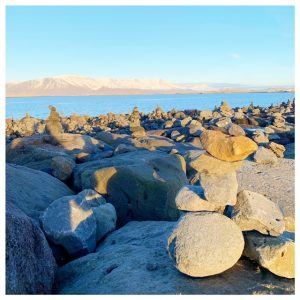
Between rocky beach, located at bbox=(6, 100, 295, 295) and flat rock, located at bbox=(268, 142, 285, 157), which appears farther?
flat rock, located at bbox=(268, 142, 285, 157)

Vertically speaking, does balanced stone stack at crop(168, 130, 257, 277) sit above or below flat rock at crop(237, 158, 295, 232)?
above

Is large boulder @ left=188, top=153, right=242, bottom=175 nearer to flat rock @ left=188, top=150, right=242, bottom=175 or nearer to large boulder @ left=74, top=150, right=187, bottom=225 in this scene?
flat rock @ left=188, top=150, right=242, bottom=175

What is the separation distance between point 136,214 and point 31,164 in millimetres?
4212

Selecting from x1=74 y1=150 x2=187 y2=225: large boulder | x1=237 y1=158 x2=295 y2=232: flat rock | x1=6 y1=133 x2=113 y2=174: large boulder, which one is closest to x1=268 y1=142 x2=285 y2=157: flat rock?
x1=237 y1=158 x2=295 y2=232: flat rock

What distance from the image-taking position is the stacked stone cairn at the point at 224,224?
3951mm

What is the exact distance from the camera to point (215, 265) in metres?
3.92

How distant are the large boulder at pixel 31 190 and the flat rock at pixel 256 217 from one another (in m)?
3.14

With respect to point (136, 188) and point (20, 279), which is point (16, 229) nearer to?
point (20, 279)

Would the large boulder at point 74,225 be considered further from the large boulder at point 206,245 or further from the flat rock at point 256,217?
the flat rock at point 256,217

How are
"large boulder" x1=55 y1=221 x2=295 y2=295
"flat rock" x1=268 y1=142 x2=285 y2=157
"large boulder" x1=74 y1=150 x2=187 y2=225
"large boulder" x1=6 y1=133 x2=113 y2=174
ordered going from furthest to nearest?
"flat rock" x1=268 y1=142 x2=285 y2=157 < "large boulder" x1=6 y1=133 x2=113 y2=174 < "large boulder" x1=74 y1=150 x2=187 y2=225 < "large boulder" x1=55 y1=221 x2=295 y2=295

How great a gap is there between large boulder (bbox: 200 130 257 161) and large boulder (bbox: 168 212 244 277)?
2.39 feet

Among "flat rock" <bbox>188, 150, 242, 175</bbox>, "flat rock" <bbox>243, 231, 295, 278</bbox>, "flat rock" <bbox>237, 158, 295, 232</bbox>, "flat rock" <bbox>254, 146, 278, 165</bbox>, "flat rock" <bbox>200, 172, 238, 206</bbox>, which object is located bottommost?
"flat rock" <bbox>237, 158, 295, 232</bbox>

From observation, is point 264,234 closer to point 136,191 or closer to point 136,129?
point 136,191

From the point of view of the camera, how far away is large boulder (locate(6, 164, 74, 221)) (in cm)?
610
